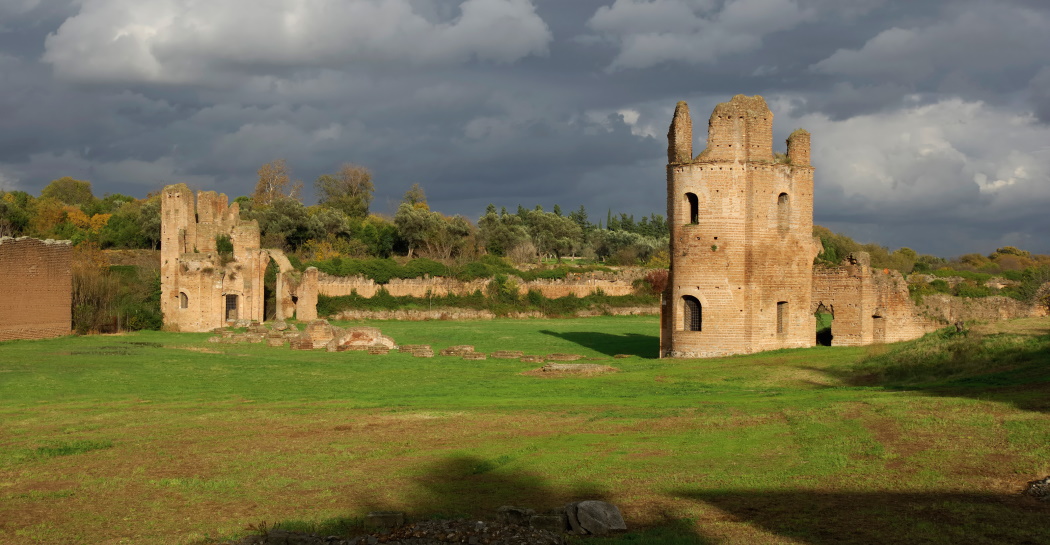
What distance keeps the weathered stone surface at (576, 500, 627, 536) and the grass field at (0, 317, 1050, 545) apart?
1.07 feet

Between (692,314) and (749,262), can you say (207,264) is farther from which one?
(749,262)

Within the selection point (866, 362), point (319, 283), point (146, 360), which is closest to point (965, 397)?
point (866, 362)

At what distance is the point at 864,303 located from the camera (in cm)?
3139

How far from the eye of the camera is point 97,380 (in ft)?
78.4

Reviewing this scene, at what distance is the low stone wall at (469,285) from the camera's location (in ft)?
194

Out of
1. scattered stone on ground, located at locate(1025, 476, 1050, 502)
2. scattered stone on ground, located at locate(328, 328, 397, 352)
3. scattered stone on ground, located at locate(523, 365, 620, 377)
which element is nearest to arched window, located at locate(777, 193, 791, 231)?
scattered stone on ground, located at locate(523, 365, 620, 377)

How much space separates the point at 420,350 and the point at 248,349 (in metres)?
6.69

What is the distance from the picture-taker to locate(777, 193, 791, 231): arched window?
31.8m

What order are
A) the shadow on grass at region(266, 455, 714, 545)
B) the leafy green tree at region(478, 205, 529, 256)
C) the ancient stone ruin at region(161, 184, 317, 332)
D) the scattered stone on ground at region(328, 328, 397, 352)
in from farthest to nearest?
the leafy green tree at region(478, 205, 529, 256) < the ancient stone ruin at region(161, 184, 317, 332) < the scattered stone on ground at region(328, 328, 397, 352) < the shadow on grass at region(266, 455, 714, 545)

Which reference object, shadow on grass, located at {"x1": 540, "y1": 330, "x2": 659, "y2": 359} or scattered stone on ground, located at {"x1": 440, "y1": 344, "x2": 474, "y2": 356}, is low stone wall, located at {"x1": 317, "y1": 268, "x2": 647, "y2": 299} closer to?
shadow on grass, located at {"x1": 540, "y1": 330, "x2": 659, "y2": 359}

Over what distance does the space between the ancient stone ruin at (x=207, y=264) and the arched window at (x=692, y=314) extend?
81.5 feet

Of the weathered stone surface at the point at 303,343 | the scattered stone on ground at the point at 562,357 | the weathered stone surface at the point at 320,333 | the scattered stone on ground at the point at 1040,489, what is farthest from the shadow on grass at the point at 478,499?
the weathered stone surface at the point at 320,333

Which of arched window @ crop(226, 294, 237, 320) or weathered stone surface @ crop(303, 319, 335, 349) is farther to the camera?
arched window @ crop(226, 294, 237, 320)

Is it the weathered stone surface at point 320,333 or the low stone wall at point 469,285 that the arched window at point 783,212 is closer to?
the weathered stone surface at point 320,333
